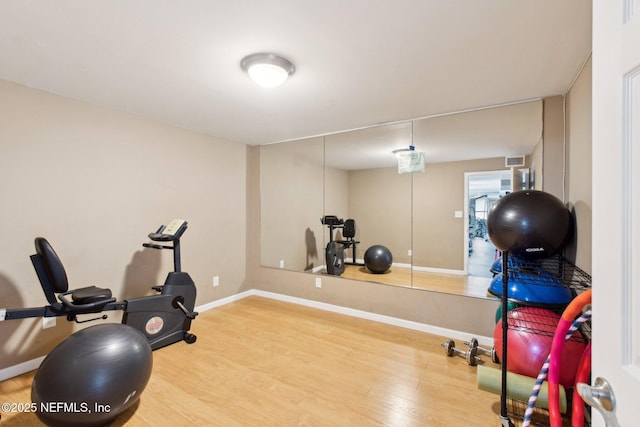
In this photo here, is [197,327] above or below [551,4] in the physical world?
below

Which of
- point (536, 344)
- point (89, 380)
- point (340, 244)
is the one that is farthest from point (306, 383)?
point (340, 244)

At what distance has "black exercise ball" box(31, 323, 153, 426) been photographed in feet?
4.80

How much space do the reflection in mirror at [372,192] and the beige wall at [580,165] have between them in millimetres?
1388

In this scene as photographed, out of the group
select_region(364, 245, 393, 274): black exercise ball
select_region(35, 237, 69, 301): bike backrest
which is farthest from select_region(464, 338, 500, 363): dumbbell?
select_region(35, 237, 69, 301): bike backrest

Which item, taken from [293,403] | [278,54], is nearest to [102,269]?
[293,403]

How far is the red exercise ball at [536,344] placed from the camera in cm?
156

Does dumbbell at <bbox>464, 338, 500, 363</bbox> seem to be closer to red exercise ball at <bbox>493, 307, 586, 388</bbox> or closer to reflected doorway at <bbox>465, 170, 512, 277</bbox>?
red exercise ball at <bbox>493, 307, 586, 388</bbox>

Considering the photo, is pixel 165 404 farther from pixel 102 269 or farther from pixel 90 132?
pixel 90 132

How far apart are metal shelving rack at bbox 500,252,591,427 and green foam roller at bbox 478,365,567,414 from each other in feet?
0.14

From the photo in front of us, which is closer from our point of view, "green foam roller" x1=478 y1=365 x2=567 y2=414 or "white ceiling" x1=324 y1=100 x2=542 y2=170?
"green foam roller" x1=478 y1=365 x2=567 y2=414

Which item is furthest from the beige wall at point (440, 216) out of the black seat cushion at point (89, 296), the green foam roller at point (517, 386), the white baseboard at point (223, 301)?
the black seat cushion at point (89, 296)

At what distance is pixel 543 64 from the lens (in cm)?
188

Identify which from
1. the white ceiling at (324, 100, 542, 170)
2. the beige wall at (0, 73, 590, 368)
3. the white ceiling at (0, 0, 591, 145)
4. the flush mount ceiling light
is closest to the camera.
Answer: the white ceiling at (0, 0, 591, 145)
